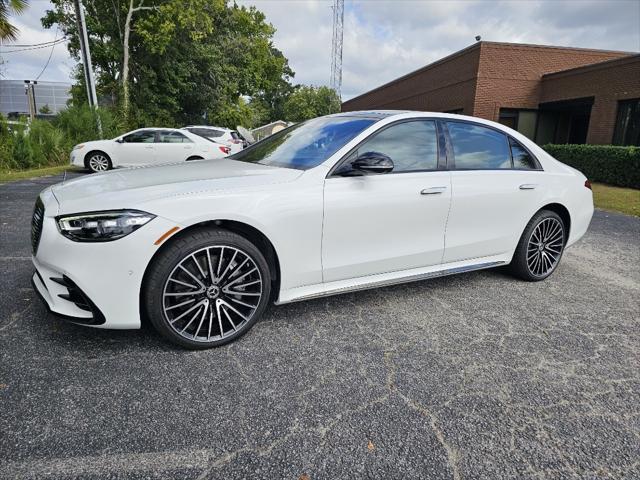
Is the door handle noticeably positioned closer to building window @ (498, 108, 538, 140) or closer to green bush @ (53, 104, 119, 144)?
green bush @ (53, 104, 119, 144)

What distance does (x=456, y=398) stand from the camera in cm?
228

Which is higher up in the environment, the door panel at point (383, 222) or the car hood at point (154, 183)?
the car hood at point (154, 183)

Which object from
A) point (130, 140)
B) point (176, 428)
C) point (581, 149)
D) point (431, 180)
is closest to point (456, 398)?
point (176, 428)

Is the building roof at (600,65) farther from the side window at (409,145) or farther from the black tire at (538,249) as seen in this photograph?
the side window at (409,145)

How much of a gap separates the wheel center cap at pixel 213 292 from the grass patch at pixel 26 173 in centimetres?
1030

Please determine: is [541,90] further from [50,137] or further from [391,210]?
[50,137]

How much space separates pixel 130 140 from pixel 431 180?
1163 centimetres

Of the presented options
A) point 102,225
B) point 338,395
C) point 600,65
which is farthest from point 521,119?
point 102,225

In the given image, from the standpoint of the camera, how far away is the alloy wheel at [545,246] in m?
4.05

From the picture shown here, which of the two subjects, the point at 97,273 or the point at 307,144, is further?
the point at 307,144

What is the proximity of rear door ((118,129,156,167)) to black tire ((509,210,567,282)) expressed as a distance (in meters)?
11.2

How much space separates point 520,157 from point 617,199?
7.80 metres

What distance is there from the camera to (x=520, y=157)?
3.95 metres

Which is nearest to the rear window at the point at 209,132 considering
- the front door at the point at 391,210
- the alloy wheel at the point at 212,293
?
the front door at the point at 391,210
